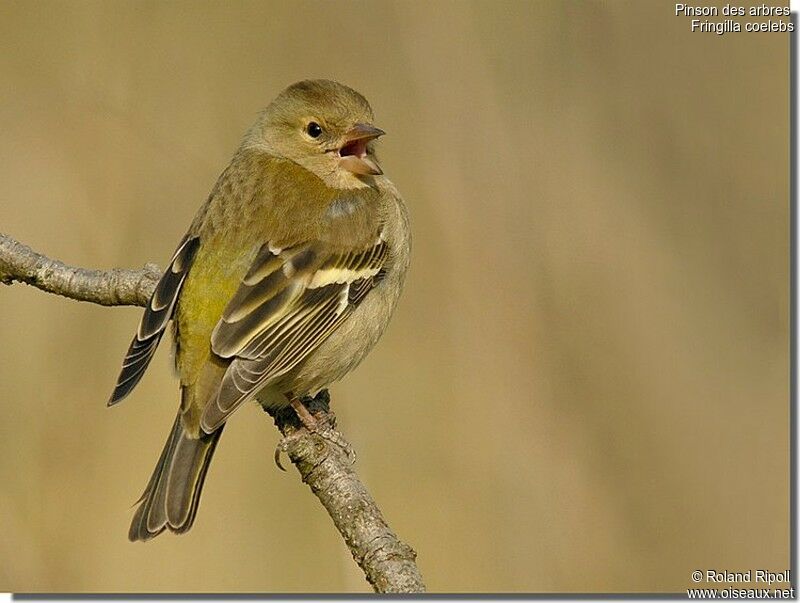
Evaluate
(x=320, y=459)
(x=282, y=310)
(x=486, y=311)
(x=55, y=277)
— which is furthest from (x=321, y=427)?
(x=486, y=311)

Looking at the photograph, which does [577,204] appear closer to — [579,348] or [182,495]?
[579,348]

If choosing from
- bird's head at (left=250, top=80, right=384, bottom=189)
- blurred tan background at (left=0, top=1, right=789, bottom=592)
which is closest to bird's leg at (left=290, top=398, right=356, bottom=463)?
blurred tan background at (left=0, top=1, right=789, bottom=592)

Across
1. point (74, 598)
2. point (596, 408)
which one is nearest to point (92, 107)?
point (74, 598)

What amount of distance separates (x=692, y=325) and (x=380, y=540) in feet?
10.4

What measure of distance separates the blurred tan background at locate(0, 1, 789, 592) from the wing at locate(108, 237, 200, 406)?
1.17m

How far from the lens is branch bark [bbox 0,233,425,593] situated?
363cm

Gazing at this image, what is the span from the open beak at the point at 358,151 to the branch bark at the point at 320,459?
3.48ft

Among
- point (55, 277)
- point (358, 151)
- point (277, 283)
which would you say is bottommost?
point (277, 283)

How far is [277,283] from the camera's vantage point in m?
4.65

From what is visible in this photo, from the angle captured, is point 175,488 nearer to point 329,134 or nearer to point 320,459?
point 320,459

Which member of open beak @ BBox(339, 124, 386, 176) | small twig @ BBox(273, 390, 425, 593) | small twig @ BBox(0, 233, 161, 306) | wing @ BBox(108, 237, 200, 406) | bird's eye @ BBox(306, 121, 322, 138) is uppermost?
bird's eye @ BBox(306, 121, 322, 138)

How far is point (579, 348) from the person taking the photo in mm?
6262

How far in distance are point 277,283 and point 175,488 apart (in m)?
0.93

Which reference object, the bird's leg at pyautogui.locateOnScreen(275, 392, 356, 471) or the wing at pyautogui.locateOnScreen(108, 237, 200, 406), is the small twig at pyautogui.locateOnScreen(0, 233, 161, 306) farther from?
the bird's leg at pyautogui.locateOnScreen(275, 392, 356, 471)
